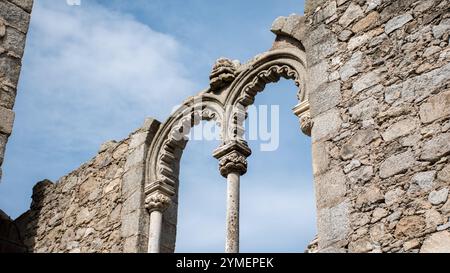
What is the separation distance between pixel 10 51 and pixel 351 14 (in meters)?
2.98

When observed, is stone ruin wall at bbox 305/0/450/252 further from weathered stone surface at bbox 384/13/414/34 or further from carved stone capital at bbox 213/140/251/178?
carved stone capital at bbox 213/140/251/178

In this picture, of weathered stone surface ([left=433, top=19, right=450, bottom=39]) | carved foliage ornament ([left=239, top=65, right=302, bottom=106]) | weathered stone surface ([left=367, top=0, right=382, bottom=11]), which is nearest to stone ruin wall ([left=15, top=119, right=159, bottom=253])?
carved foliage ornament ([left=239, top=65, right=302, bottom=106])

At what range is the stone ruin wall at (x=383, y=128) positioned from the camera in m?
5.91

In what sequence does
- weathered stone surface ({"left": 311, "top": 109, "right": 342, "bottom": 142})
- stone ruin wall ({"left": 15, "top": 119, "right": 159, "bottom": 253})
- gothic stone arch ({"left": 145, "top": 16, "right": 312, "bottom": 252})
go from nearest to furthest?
weathered stone surface ({"left": 311, "top": 109, "right": 342, "bottom": 142}) → gothic stone arch ({"left": 145, "top": 16, "right": 312, "bottom": 252}) → stone ruin wall ({"left": 15, "top": 119, "right": 159, "bottom": 253})

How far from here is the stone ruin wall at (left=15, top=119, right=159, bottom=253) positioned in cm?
863

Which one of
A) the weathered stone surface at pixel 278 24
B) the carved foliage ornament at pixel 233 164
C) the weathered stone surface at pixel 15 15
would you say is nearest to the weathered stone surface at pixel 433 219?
the carved foliage ornament at pixel 233 164

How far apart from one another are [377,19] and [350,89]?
664 millimetres

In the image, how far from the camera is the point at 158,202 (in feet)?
27.8

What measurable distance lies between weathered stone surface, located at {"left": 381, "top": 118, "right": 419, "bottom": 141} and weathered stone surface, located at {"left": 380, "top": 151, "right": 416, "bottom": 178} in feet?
0.58
